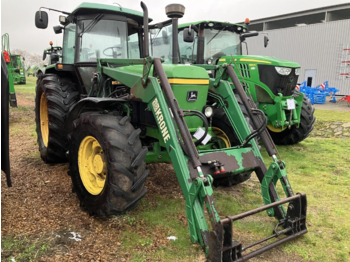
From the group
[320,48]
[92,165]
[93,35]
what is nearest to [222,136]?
[92,165]

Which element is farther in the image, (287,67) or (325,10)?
(325,10)

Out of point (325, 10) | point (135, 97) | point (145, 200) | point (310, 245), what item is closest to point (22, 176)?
point (145, 200)

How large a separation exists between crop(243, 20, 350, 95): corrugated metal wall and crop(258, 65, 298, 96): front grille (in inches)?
592

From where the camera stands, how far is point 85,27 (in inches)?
162

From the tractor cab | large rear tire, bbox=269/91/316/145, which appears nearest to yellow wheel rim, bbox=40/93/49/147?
the tractor cab

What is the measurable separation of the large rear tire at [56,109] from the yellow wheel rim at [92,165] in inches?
41.9

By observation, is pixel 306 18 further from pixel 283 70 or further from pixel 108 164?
pixel 108 164

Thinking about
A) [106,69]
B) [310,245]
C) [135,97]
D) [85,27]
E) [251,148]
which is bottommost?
[310,245]

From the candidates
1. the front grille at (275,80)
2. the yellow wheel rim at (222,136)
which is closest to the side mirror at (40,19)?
the yellow wheel rim at (222,136)

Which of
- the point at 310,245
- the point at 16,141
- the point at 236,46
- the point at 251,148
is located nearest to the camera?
the point at 310,245

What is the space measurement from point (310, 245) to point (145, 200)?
175 cm

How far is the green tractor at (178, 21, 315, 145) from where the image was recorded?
18.5 feet

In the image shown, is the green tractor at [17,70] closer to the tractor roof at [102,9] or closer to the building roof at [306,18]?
the building roof at [306,18]

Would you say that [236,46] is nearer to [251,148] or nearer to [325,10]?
[251,148]
